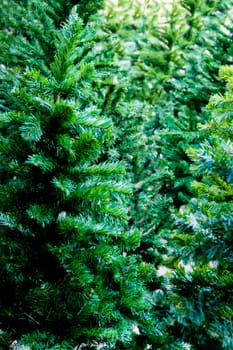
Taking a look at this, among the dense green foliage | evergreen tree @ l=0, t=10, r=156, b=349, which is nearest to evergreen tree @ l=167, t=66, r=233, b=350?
the dense green foliage

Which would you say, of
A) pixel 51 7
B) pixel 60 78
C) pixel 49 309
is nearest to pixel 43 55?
pixel 51 7

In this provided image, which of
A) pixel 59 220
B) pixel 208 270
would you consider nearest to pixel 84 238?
pixel 59 220

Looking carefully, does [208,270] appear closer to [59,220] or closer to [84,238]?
[84,238]

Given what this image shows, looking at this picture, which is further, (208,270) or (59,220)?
(208,270)

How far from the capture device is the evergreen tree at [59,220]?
132 inches

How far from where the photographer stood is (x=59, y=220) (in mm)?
3410

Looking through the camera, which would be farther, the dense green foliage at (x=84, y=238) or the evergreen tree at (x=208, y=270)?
the evergreen tree at (x=208, y=270)

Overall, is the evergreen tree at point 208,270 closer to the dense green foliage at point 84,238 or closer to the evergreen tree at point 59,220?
the dense green foliage at point 84,238

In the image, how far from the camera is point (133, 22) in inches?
425

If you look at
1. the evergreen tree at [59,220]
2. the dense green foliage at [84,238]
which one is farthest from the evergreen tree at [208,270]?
the evergreen tree at [59,220]

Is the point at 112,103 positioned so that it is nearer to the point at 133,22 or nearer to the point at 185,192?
the point at 185,192

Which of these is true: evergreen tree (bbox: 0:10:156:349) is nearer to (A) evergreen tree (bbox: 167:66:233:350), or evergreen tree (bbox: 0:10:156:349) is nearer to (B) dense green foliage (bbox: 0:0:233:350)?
(B) dense green foliage (bbox: 0:0:233:350)

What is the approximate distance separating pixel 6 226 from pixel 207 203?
2.16 meters

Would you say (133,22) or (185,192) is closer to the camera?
(185,192)
